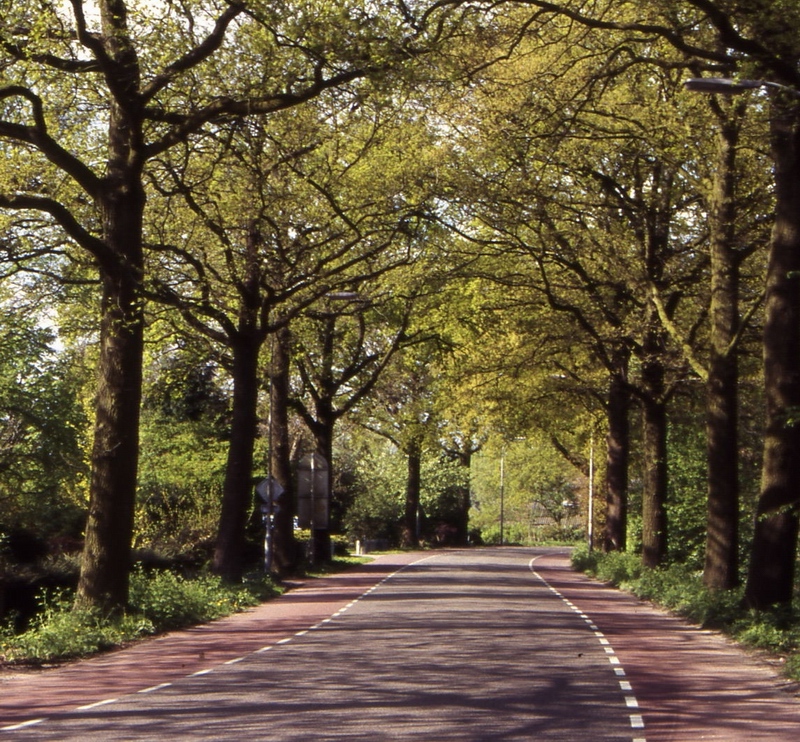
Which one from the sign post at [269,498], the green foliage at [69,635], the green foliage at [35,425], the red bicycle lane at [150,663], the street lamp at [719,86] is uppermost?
the street lamp at [719,86]

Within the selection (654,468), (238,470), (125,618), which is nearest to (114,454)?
(125,618)

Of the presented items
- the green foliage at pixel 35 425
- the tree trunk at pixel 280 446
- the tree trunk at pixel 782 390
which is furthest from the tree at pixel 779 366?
the green foliage at pixel 35 425

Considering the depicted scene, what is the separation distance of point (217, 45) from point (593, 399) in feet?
86.7

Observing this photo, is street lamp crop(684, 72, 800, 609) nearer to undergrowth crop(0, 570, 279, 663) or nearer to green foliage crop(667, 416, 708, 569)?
undergrowth crop(0, 570, 279, 663)

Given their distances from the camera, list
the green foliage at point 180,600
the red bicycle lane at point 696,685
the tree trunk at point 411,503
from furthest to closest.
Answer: the tree trunk at point 411,503
the green foliage at point 180,600
the red bicycle lane at point 696,685

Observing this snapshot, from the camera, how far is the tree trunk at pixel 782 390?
60.0ft

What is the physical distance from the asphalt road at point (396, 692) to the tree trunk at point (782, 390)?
2.92m

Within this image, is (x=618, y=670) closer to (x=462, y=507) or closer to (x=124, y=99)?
(x=124, y=99)

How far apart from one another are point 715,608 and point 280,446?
1857cm

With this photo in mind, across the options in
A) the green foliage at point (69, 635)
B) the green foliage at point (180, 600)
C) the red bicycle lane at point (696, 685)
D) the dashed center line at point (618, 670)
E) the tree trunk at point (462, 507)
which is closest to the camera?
the red bicycle lane at point (696, 685)

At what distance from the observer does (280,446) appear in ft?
120

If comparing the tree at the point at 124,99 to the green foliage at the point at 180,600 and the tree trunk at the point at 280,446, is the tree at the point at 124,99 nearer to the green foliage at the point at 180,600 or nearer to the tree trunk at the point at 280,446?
the green foliage at the point at 180,600

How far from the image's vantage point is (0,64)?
1636cm

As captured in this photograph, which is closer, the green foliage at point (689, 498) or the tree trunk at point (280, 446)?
the tree trunk at point (280, 446)
